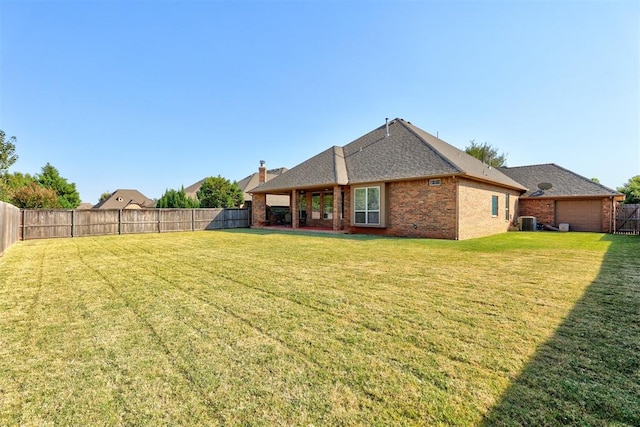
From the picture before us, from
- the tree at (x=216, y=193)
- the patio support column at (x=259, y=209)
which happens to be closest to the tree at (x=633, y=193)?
the patio support column at (x=259, y=209)

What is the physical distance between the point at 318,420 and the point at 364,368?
72cm

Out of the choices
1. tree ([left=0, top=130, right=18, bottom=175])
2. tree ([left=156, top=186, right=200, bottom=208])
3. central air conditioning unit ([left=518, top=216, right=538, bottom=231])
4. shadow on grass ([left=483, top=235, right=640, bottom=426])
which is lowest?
shadow on grass ([left=483, top=235, right=640, bottom=426])

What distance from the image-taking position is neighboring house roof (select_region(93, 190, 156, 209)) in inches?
1730

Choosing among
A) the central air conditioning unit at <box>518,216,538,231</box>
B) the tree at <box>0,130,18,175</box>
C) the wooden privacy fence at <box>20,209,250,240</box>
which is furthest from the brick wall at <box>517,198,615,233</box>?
the tree at <box>0,130,18,175</box>

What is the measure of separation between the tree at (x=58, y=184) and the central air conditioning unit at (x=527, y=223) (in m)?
46.5

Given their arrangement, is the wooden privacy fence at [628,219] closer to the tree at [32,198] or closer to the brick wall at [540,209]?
the brick wall at [540,209]

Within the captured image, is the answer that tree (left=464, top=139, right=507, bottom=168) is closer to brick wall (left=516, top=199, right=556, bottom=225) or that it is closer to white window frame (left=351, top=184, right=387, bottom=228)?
brick wall (left=516, top=199, right=556, bottom=225)

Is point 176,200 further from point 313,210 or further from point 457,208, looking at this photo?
point 457,208

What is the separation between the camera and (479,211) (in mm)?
14406

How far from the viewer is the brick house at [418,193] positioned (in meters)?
13.1

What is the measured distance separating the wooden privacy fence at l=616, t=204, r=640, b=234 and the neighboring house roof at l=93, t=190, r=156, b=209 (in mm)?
50500

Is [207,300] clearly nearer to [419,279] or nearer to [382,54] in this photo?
[419,279]

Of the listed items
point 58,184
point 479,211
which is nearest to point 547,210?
point 479,211

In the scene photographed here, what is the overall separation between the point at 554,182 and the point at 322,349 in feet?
74.9
